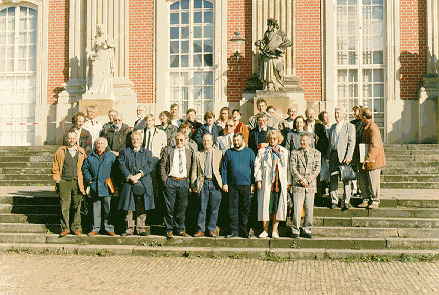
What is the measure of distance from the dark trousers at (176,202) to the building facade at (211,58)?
231 inches

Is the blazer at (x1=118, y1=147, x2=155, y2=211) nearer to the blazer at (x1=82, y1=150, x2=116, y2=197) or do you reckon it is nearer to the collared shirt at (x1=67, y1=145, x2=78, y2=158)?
the blazer at (x1=82, y1=150, x2=116, y2=197)

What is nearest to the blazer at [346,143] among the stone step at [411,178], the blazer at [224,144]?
the blazer at [224,144]

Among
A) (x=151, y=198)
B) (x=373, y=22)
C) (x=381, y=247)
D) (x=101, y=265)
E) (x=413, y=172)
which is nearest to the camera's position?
(x=101, y=265)

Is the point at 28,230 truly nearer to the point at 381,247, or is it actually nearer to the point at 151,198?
the point at 151,198

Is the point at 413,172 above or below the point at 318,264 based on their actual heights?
above

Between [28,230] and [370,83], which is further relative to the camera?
[370,83]

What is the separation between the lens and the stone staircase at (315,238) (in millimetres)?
6930

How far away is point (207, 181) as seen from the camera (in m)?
7.56

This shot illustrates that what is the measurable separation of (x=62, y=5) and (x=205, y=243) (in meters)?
9.83

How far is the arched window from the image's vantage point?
14555 millimetres

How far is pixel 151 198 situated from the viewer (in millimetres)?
7492

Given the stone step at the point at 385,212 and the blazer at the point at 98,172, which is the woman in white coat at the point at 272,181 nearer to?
the stone step at the point at 385,212

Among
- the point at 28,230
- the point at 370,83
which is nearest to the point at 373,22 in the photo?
the point at 370,83

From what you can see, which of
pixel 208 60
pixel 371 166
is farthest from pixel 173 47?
pixel 371 166
